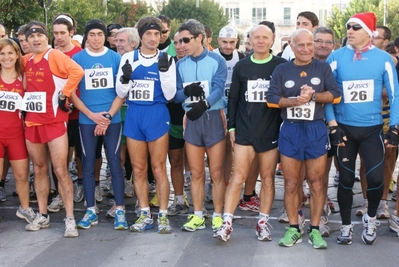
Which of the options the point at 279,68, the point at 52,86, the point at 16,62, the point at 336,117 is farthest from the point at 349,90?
the point at 16,62

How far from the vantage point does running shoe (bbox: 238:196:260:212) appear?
820cm

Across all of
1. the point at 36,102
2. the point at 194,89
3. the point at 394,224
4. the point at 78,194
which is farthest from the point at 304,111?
the point at 78,194

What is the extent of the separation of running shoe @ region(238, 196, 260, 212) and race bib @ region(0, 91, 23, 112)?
2.96 metres

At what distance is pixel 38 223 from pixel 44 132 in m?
1.01

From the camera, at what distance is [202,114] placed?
7125mm

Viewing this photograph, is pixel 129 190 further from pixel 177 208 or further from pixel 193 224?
pixel 193 224

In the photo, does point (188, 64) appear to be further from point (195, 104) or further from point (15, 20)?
point (15, 20)

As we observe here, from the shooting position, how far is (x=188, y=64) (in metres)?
7.25

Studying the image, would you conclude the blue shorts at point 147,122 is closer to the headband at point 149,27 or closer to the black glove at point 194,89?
the black glove at point 194,89

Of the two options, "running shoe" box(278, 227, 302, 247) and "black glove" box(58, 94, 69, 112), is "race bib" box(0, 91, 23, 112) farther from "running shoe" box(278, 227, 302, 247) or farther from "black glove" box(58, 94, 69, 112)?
"running shoe" box(278, 227, 302, 247)

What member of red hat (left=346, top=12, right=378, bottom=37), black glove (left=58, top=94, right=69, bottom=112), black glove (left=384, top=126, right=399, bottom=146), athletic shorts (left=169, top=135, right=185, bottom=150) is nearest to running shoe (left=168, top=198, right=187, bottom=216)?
athletic shorts (left=169, top=135, right=185, bottom=150)

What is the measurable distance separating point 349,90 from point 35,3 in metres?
11.8

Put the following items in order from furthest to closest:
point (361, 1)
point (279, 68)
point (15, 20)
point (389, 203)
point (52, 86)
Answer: point (361, 1), point (15, 20), point (389, 203), point (52, 86), point (279, 68)

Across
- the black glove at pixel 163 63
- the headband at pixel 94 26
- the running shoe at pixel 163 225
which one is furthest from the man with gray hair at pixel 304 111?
the headband at pixel 94 26
